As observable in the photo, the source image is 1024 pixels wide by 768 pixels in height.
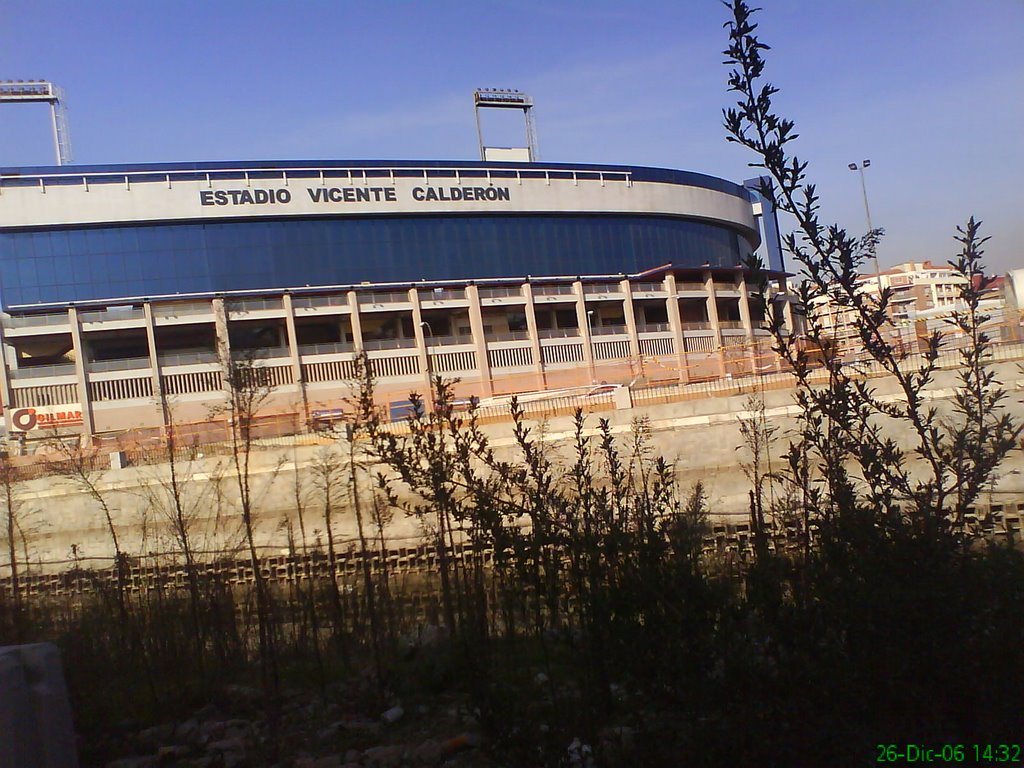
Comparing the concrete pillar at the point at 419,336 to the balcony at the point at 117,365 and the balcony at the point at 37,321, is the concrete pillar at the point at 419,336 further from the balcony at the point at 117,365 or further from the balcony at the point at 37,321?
the balcony at the point at 37,321

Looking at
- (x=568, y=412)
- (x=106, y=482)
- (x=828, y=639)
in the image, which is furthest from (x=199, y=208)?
(x=828, y=639)

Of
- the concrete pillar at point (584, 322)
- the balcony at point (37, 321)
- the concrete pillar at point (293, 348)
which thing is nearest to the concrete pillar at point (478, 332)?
the concrete pillar at point (584, 322)

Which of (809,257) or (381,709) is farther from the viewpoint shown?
(381,709)

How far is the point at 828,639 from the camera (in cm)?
371

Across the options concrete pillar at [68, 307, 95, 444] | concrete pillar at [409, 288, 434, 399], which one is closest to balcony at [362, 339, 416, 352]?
concrete pillar at [409, 288, 434, 399]

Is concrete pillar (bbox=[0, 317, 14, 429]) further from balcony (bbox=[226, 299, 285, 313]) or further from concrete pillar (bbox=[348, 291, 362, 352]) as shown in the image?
concrete pillar (bbox=[348, 291, 362, 352])

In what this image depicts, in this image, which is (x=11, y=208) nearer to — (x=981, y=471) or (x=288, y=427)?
(x=288, y=427)

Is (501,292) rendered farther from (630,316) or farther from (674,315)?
(674,315)

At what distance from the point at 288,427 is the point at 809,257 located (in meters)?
20.8

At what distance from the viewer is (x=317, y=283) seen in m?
41.8

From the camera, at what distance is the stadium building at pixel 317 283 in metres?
36.7

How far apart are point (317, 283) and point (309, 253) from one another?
1587 millimetres

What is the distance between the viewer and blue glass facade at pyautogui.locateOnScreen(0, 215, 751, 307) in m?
38.9

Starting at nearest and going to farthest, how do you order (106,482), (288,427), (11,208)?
(106,482)
(288,427)
(11,208)
